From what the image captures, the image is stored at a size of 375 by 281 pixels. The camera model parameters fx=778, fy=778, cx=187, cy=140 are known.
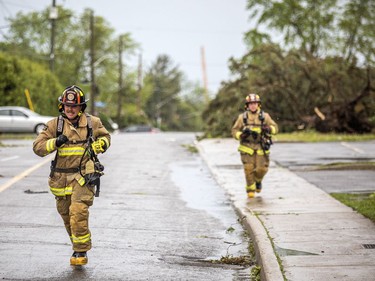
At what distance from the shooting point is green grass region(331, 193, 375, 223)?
Answer: 1046cm

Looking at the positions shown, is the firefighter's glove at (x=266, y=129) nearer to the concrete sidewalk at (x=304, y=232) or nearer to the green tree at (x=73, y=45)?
the concrete sidewalk at (x=304, y=232)

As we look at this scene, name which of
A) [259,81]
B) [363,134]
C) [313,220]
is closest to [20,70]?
[259,81]

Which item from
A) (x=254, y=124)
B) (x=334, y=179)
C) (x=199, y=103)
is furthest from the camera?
(x=199, y=103)

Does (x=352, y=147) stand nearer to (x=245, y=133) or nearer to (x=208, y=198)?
(x=208, y=198)

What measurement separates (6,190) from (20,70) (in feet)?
100.0

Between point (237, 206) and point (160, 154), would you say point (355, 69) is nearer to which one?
point (160, 154)

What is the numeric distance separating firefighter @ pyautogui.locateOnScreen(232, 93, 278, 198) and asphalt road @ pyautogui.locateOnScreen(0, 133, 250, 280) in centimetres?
66

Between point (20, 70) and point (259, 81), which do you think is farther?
point (20, 70)

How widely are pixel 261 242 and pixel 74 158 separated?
2.20m

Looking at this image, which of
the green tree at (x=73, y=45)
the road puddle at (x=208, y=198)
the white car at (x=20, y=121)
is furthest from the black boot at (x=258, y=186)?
the green tree at (x=73, y=45)

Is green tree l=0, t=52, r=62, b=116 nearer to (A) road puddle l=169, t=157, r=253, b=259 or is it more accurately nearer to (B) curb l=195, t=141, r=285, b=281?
(A) road puddle l=169, t=157, r=253, b=259

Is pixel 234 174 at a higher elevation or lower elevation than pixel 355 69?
lower

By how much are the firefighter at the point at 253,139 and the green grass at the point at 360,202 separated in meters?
1.31

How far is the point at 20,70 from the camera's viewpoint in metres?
42.6
